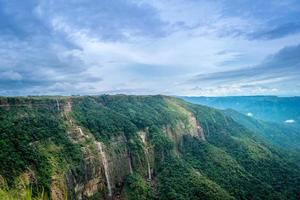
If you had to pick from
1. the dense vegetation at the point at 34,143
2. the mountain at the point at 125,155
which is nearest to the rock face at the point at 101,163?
the mountain at the point at 125,155

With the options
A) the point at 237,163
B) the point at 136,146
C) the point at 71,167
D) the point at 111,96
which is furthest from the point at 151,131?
the point at 71,167

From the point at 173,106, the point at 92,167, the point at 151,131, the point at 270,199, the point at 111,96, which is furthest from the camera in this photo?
the point at 173,106

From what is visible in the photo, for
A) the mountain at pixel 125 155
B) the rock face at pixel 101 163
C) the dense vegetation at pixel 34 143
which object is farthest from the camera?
the rock face at pixel 101 163

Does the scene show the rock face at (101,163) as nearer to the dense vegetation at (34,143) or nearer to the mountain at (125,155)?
the mountain at (125,155)

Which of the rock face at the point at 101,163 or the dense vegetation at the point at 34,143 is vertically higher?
the dense vegetation at the point at 34,143

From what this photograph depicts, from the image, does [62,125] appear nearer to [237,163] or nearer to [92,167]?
[92,167]

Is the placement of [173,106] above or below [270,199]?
above

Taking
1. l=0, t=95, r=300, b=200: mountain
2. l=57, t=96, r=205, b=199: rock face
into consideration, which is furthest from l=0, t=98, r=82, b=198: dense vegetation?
l=57, t=96, r=205, b=199: rock face

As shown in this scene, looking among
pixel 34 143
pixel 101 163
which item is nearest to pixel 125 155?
pixel 101 163
